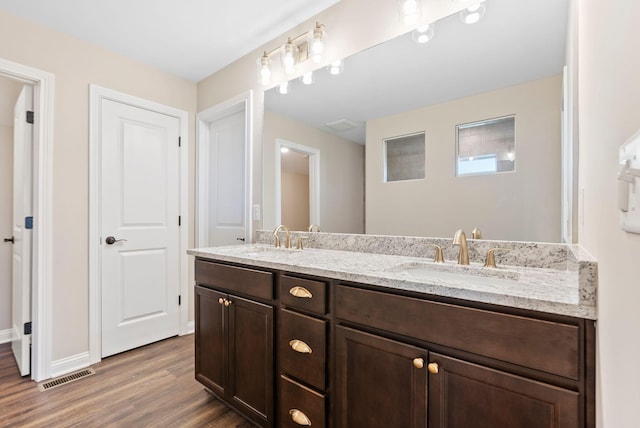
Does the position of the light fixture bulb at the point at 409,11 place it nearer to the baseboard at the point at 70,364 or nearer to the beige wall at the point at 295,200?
the beige wall at the point at 295,200

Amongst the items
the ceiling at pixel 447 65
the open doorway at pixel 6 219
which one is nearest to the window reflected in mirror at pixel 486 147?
the ceiling at pixel 447 65

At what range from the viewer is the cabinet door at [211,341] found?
1.65 meters

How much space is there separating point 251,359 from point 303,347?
15.2 inches

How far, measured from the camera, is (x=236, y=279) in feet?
5.16

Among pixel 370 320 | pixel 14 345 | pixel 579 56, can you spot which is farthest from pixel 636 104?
pixel 14 345

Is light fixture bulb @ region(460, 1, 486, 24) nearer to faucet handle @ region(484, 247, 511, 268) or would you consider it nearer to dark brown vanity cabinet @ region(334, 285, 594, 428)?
faucet handle @ region(484, 247, 511, 268)

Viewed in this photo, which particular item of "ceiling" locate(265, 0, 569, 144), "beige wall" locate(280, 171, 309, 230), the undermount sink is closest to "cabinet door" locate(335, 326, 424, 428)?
the undermount sink

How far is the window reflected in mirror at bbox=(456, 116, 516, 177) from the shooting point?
133 cm

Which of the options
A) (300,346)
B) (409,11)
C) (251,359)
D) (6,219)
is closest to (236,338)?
(251,359)

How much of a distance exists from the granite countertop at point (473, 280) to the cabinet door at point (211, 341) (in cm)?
28

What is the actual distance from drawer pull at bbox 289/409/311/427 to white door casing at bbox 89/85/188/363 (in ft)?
6.06

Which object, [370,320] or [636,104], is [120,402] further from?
[636,104]

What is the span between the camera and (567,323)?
29.4 inches

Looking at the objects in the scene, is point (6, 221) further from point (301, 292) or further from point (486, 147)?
point (486, 147)
